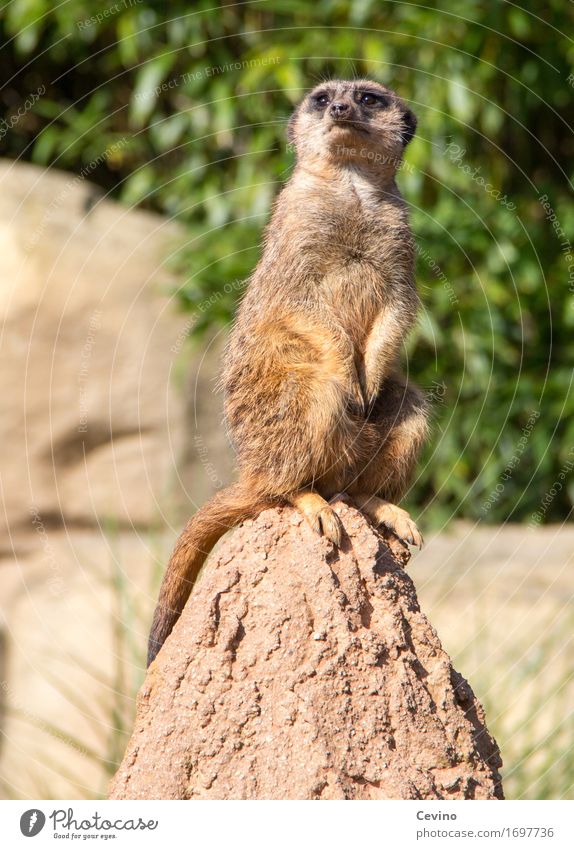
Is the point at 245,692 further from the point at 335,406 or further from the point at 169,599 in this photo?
the point at 335,406

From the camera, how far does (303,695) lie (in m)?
3.30

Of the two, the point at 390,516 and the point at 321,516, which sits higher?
the point at 390,516

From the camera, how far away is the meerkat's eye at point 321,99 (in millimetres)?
4527

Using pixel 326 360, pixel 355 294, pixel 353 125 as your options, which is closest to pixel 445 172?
pixel 353 125

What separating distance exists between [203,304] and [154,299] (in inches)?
26.6

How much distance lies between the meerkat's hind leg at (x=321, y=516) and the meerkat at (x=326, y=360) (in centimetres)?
2

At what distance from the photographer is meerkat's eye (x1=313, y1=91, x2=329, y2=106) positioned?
14.9 ft

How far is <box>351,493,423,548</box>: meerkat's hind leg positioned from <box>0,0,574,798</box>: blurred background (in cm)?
326

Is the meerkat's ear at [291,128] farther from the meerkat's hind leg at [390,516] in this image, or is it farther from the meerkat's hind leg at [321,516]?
the meerkat's hind leg at [321,516]

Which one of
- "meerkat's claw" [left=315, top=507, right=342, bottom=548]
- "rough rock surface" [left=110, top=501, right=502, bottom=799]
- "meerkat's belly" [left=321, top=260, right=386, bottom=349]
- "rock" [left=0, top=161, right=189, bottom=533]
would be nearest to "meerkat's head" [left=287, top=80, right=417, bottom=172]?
"meerkat's belly" [left=321, top=260, right=386, bottom=349]

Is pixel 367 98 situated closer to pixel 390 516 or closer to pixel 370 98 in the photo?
pixel 370 98

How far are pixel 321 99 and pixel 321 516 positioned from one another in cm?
176

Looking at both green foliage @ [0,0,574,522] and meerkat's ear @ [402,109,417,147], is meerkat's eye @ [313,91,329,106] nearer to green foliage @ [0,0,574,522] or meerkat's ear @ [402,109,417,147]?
meerkat's ear @ [402,109,417,147]

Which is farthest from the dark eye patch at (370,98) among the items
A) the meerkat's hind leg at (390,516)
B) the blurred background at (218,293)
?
the blurred background at (218,293)
